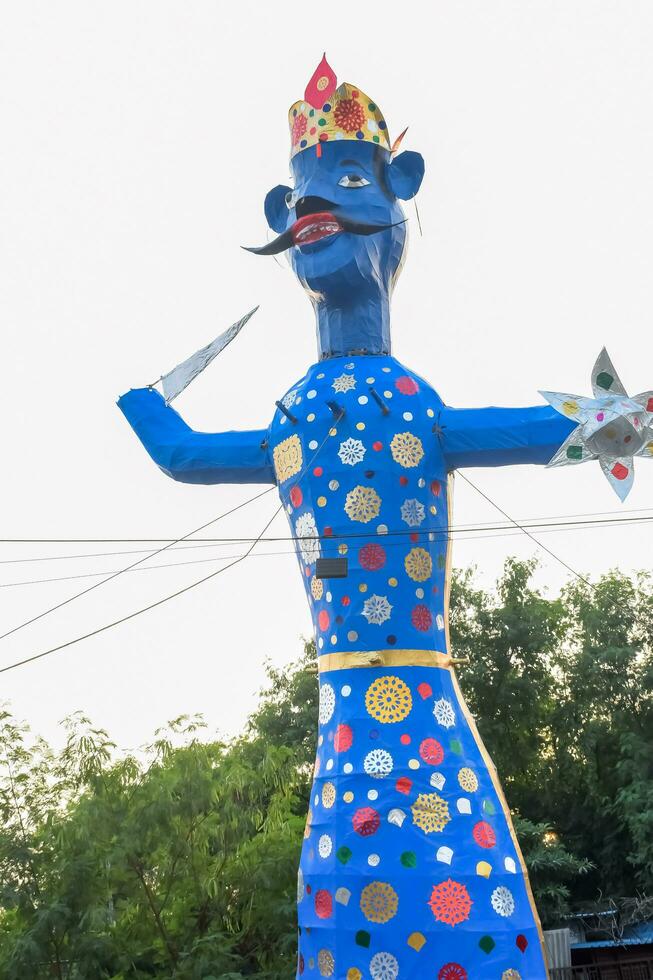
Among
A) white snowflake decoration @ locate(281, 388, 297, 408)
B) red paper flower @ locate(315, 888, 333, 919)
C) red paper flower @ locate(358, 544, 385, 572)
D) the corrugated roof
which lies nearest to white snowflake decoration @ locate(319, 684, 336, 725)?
red paper flower @ locate(358, 544, 385, 572)

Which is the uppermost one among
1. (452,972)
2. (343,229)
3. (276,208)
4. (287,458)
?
(276,208)

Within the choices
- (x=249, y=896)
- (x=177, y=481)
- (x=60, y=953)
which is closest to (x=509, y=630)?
(x=249, y=896)

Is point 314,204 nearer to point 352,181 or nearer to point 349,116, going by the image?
point 352,181

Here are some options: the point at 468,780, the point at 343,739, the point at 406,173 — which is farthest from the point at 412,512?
the point at 406,173

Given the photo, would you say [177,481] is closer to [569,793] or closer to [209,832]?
[209,832]

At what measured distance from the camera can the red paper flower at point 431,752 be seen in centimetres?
592

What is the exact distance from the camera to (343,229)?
6.85m

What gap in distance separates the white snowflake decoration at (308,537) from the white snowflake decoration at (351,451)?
0.38m

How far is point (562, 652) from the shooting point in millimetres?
17359

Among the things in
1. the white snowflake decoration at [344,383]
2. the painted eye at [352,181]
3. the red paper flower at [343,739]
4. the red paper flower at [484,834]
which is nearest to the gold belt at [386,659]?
the red paper flower at [343,739]

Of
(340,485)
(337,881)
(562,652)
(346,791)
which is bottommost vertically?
(337,881)

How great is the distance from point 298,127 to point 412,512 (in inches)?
107

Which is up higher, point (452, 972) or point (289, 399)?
point (289, 399)

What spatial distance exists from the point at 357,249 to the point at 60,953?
6536mm
